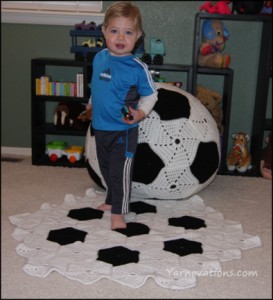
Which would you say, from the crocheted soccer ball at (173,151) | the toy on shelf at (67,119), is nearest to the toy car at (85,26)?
the toy on shelf at (67,119)

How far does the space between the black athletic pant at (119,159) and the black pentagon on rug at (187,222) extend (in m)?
0.18

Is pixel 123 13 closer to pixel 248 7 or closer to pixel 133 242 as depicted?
pixel 133 242

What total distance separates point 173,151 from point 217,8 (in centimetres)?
95

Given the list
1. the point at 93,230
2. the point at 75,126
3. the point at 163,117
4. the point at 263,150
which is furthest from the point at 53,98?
the point at 263,150

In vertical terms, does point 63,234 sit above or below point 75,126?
below

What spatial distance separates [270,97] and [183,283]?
159cm

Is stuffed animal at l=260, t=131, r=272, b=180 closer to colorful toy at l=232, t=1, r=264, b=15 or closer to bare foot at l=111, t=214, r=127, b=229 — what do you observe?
colorful toy at l=232, t=1, r=264, b=15

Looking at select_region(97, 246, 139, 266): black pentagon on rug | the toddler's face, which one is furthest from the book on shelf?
select_region(97, 246, 139, 266): black pentagon on rug

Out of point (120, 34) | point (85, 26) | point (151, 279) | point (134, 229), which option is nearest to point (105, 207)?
point (134, 229)

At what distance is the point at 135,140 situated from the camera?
62.4 inches

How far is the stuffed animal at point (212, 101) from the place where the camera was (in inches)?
93.7

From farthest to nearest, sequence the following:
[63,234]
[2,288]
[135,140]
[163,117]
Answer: [163,117], [135,140], [63,234], [2,288]

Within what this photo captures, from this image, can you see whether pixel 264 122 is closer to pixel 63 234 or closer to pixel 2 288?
pixel 63 234

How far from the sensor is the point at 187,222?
5.30 feet
